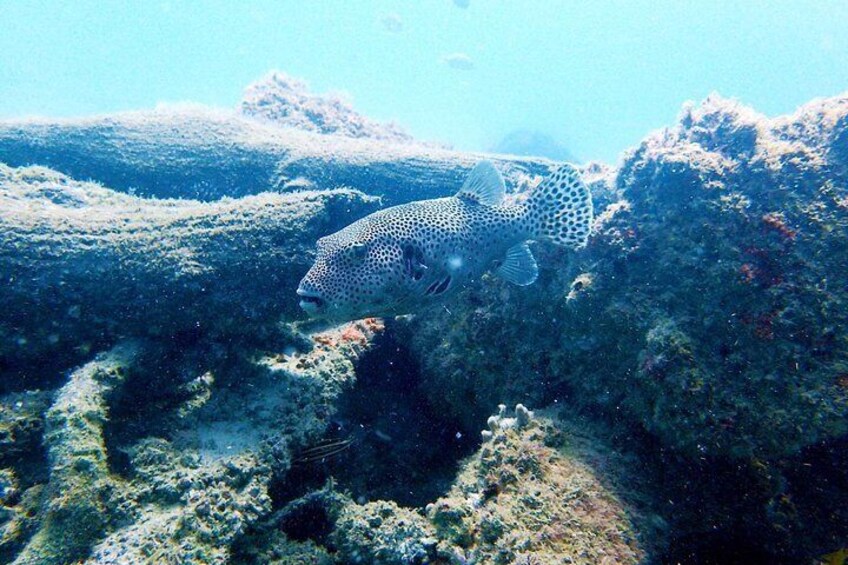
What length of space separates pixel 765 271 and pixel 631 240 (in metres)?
1.13

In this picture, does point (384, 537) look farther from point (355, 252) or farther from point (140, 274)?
point (140, 274)

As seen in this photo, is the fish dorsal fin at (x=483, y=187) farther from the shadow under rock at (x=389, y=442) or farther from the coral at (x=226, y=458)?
the coral at (x=226, y=458)

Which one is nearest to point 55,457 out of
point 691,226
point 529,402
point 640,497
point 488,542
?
point 488,542

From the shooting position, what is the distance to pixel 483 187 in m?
4.86

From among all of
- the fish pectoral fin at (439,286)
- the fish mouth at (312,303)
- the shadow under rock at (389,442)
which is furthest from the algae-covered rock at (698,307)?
the fish mouth at (312,303)

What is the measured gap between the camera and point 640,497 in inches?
121

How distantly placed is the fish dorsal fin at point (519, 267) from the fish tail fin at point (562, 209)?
26 cm

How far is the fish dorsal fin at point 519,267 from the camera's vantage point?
4379 millimetres

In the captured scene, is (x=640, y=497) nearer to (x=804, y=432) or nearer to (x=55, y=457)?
(x=804, y=432)

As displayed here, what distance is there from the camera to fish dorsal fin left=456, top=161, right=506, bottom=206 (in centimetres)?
483

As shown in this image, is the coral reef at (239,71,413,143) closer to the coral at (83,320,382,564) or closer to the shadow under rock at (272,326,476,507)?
the shadow under rock at (272,326,476,507)

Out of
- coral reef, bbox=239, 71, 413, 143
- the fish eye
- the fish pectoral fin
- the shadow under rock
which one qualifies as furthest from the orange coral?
coral reef, bbox=239, 71, 413, 143

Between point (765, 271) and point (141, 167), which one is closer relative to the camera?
point (765, 271)

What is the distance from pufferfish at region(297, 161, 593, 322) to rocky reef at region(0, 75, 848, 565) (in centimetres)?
41
